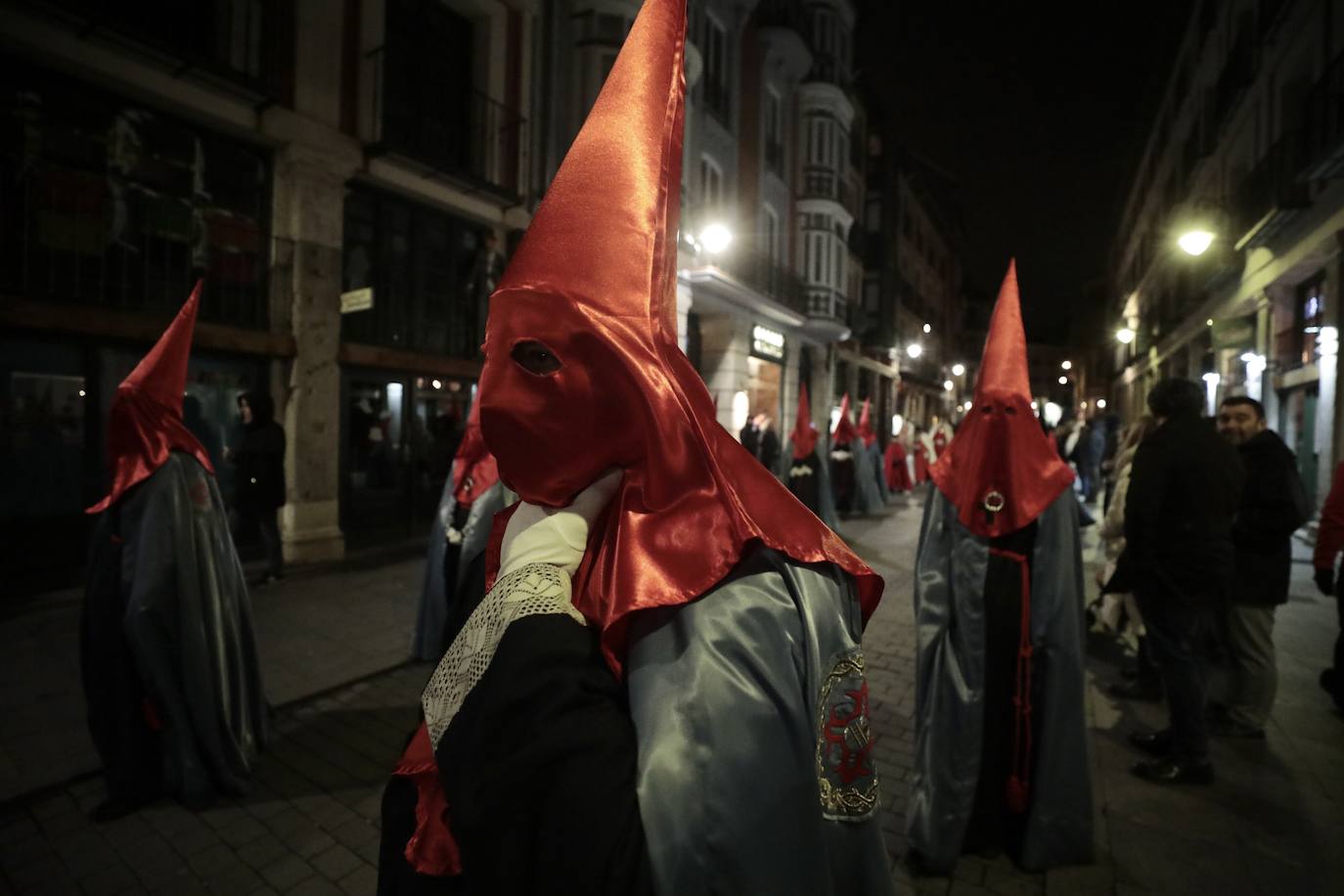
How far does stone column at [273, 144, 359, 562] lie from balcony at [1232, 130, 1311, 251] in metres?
14.2

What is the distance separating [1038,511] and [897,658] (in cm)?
344

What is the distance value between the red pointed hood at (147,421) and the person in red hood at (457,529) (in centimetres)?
163

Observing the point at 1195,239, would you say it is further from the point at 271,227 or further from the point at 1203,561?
the point at 271,227

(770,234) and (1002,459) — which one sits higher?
(770,234)

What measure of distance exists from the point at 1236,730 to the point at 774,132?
22.3m

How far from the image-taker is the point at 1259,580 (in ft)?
14.9

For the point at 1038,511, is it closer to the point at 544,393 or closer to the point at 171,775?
the point at 544,393

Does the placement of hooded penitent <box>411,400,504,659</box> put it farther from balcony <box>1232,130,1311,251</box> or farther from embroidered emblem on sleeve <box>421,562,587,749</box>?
balcony <box>1232,130,1311,251</box>

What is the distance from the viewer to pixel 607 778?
2.99ft

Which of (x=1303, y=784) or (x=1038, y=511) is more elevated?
(x=1038, y=511)

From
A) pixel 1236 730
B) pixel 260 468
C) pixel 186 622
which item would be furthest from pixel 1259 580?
pixel 260 468

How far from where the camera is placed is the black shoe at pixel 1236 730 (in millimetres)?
4438

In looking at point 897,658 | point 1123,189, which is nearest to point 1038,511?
point 897,658

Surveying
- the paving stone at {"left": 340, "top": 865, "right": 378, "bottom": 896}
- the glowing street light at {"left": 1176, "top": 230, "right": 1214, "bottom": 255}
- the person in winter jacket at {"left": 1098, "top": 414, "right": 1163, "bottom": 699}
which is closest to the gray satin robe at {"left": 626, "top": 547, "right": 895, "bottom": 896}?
the paving stone at {"left": 340, "top": 865, "right": 378, "bottom": 896}
